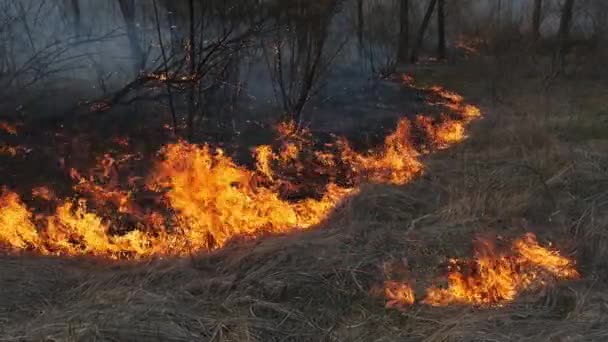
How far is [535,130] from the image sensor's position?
290 inches

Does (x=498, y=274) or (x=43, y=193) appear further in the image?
(x=43, y=193)

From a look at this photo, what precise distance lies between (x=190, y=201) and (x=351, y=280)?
76.1 inches

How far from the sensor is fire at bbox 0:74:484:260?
4.56 metres

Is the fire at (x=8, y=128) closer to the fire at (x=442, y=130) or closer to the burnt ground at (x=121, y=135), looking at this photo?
the burnt ground at (x=121, y=135)

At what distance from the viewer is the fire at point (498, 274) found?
3543mm

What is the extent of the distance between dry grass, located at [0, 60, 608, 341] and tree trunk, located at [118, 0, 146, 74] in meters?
4.31

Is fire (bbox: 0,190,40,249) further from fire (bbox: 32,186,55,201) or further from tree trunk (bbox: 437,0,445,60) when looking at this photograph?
tree trunk (bbox: 437,0,445,60)

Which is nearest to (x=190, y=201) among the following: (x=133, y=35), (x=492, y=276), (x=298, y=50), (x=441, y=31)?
(x=492, y=276)

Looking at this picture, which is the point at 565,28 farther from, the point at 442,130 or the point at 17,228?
the point at 17,228

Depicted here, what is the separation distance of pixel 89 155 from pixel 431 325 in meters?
4.64

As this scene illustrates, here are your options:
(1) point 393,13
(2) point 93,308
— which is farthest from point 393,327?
(1) point 393,13

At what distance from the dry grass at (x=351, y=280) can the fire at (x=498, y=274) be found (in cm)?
10

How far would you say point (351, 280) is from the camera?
369cm

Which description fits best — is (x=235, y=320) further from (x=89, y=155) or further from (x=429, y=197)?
(x=89, y=155)
